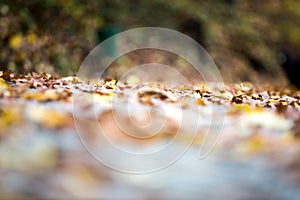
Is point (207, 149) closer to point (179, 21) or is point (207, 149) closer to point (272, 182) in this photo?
point (272, 182)

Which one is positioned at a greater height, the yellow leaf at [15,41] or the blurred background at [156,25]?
the blurred background at [156,25]

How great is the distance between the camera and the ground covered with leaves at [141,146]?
159 centimetres

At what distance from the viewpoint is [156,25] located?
11453 mm

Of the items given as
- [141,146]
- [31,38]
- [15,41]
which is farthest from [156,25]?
[141,146]

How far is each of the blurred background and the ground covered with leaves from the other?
4323mm

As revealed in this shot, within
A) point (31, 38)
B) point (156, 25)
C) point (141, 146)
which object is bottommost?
point (141, 146)

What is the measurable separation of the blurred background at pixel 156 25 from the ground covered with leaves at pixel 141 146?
4.32 meters

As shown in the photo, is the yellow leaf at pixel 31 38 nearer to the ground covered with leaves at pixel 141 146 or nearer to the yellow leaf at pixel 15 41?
the yellow leaf at pixel 15 41

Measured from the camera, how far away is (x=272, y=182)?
5.71 ft

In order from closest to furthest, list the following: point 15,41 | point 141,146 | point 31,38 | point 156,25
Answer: point 141,146
point 15,41
point 31,38
point 156,25

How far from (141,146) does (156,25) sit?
964 cm

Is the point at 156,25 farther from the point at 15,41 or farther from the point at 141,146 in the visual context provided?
the point at 141,146

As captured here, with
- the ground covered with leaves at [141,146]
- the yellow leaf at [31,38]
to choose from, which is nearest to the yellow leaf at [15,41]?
the yellow leaf at [31,38]

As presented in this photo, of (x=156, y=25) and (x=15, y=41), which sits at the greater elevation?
(x=156, y=25)
